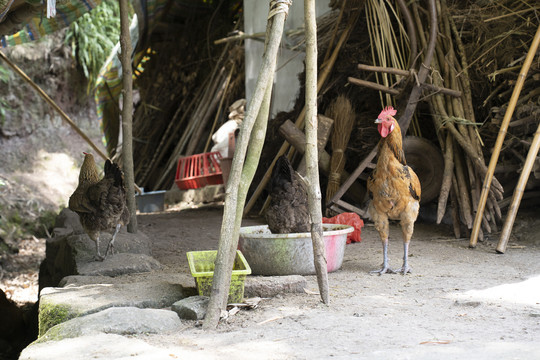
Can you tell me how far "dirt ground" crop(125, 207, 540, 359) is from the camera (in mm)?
2508

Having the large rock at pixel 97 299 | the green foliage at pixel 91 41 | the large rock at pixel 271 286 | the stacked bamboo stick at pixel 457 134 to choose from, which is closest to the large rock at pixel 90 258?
the large rock at pixel 97 299

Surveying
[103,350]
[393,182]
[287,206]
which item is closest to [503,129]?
[393,182]

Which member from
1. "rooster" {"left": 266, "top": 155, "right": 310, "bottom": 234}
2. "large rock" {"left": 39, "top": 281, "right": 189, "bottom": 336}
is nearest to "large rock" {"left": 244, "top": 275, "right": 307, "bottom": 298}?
"large rock" {"left": 39, "top": 281, "right": 189, "bottom": 336}

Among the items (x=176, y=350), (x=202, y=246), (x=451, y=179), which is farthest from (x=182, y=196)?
(x=176, y=350)

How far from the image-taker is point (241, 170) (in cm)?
322

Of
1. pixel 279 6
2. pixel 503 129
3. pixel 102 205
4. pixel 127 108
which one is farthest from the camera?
pixel 127 108

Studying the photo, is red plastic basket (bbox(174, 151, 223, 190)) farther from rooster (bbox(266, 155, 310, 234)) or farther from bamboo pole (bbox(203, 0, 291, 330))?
bamboo pole (bbox(203, 0, 291, 330))

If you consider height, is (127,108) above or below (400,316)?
above

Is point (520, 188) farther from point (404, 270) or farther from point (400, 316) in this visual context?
point (400, 316)

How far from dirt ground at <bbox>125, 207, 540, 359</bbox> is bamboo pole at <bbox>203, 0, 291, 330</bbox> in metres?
0.17

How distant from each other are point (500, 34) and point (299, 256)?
149 inches

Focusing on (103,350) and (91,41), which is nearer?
(103,350)

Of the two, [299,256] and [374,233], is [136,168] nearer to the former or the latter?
[374,233]

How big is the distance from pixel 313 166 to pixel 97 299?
160 cm
